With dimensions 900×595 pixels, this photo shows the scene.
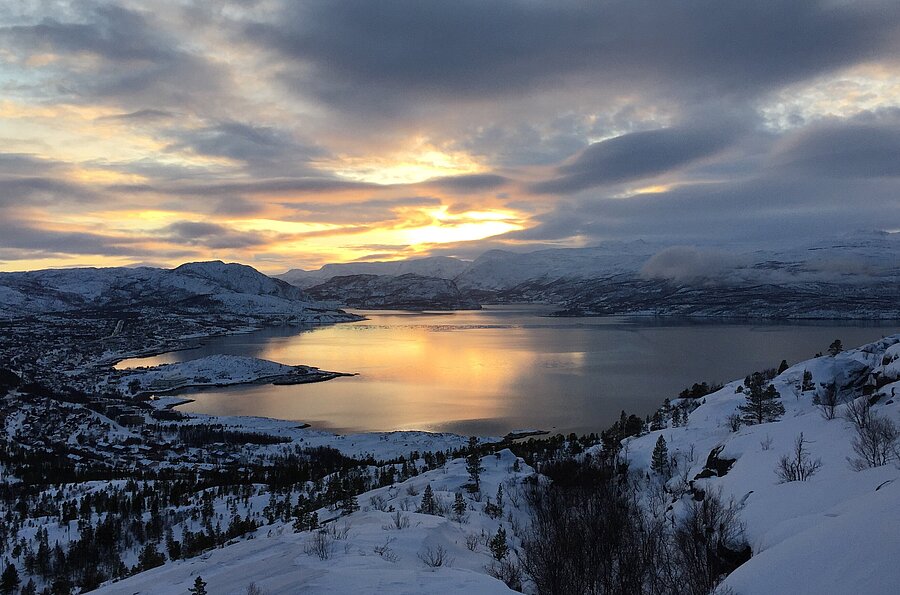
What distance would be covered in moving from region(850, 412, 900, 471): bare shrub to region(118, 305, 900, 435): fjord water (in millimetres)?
42964

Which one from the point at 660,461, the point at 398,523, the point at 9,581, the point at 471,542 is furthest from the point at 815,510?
the point at 9,581

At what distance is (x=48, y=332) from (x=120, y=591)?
672 feet

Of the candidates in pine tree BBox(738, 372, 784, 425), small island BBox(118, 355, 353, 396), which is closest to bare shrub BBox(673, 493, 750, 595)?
pine tree BBox(738, 372, 784, 425)

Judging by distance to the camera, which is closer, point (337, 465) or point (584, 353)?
point (337, 465)

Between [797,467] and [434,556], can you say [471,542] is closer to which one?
[434,556]

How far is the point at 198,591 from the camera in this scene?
11172 mm

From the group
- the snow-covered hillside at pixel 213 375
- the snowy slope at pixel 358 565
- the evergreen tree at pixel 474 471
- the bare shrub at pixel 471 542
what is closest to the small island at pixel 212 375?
the snow-covered hillside at pixel 213 375

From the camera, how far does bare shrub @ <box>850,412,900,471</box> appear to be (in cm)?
1677

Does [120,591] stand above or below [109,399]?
above

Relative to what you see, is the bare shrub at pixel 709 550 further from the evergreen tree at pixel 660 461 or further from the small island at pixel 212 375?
the small island at pixel 212 375

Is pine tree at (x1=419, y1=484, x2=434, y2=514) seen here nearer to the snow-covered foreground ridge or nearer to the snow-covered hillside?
the snow-covered foreground ridge

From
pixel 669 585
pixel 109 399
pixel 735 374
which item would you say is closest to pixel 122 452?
pixel 109 399

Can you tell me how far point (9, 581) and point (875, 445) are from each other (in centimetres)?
3429

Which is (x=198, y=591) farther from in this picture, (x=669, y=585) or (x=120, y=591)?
(x=669, y=585)
